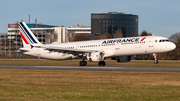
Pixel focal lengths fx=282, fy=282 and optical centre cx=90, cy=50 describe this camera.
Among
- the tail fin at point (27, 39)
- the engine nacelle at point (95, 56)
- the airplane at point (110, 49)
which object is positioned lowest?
the engine nacelle at point (95, 56)

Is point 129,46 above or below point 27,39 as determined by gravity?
below

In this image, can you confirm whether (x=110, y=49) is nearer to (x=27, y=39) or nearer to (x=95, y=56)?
(x=95, y=56)

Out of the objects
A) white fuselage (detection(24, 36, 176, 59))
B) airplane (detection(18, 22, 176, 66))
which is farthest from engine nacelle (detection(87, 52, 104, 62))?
white fuselage (detection(24, 36, 176, 59))

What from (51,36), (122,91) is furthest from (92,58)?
(51,36)

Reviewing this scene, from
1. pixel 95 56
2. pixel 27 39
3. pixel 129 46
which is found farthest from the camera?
pixel 27 39

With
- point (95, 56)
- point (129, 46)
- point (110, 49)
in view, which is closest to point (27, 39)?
point (95, 56)

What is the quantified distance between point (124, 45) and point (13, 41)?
442 feet

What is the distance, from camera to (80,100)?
1453 centimetres

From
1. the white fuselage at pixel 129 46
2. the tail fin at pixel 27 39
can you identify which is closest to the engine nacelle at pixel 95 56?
the white fuselage at pixel 129 46

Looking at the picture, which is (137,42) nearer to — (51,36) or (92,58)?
(92,58)

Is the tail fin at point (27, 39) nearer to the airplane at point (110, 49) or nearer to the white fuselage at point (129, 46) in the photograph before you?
the airplane at point (110, 49)

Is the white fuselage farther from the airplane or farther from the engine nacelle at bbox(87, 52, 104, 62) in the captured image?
the engine nacelle at bbox(87, 52, 104, 62)

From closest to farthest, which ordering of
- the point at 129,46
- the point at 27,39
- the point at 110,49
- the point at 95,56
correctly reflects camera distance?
the point at 129,46
the point at 95,56
the point at 110,49
the point at 27,39

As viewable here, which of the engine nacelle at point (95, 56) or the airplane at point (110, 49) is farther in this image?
the engine nacelle at point (95, 56)
